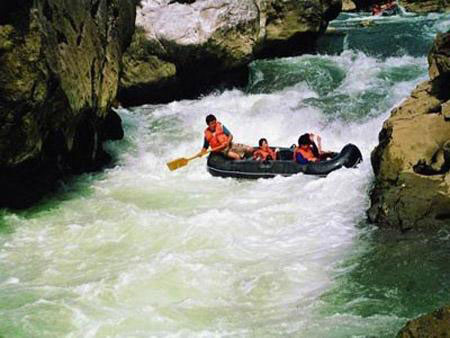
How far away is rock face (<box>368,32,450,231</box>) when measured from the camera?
7191 mm

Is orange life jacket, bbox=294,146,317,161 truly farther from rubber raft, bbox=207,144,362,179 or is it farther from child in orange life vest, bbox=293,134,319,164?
rubber raft, bbox=207,144,362,179

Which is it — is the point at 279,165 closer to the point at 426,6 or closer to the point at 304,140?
the point at 304,140

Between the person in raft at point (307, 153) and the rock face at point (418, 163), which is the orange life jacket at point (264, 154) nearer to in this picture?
the person in raft at point (307, 153)

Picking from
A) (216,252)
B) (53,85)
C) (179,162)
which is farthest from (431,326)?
(179,162)

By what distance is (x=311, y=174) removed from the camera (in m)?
9.96

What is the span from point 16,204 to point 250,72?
7.96 meters

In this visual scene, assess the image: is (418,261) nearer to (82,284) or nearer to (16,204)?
(82,284)

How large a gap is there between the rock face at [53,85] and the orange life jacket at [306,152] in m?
3.18

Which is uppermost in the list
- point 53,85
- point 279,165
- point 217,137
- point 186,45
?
point 53,85

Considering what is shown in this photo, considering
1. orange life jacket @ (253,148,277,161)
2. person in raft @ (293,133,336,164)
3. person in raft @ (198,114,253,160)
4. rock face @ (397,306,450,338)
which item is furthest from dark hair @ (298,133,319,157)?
rock face @ (397,306,450,338)

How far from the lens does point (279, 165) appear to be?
10.2 meters

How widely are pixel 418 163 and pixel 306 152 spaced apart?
2940 millimetres

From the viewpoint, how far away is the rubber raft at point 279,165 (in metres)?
9.94

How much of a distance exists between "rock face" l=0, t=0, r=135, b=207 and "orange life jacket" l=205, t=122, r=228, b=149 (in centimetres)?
172
